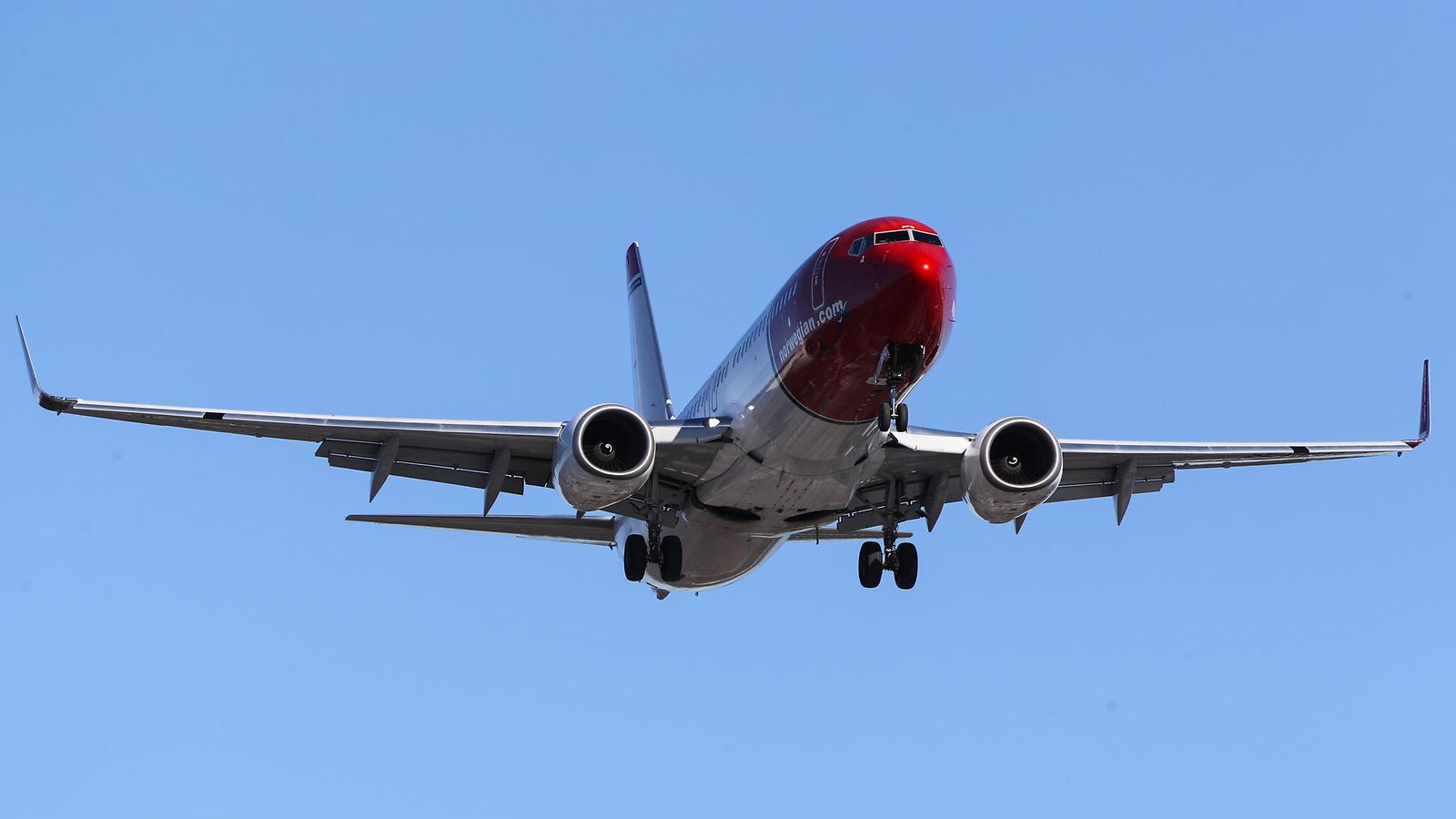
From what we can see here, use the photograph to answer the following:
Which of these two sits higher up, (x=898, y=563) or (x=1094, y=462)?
(x=1094, y=462)

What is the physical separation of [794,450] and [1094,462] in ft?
22.6

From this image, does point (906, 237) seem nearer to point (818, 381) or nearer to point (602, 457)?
point (818, 381)

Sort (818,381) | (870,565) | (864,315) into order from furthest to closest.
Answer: (870,565) < (818,381) < (864,315)

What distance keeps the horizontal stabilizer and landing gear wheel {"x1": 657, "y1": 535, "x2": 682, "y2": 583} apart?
295 centimetres

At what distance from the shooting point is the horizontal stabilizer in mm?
29891

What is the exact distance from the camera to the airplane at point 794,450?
81.3 ft

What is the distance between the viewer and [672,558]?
30047 mm

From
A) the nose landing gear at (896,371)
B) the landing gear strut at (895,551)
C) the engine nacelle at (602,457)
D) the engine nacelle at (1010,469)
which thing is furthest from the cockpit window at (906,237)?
the landing gear strut at (895,551)

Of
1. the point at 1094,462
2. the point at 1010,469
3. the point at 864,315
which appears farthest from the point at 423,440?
the point at 1094,462

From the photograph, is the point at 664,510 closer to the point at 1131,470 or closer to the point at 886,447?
the point at 886,447

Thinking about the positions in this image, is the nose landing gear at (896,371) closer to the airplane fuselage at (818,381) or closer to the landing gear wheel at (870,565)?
the airplane fuselage at (818,381)

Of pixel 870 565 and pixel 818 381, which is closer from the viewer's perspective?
pixel 818 381

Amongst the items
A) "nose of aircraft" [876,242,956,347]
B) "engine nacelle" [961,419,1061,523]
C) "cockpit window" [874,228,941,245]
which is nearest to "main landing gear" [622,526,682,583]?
"engine nacelle" [961,419,1061,523]

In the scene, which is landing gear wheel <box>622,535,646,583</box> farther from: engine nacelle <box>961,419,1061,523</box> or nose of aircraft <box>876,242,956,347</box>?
nose of aircraft <box>876,242,956,347</box>
